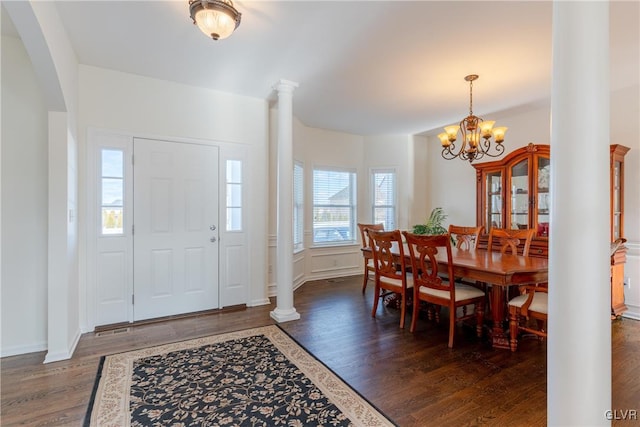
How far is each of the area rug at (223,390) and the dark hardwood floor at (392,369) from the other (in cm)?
12

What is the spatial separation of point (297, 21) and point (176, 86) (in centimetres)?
190

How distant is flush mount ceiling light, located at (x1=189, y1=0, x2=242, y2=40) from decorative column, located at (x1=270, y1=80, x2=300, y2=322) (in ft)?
4.51

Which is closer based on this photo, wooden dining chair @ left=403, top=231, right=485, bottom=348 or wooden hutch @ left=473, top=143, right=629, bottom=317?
wooden dining chair @ left=403, top=231, right=485, bottom=348

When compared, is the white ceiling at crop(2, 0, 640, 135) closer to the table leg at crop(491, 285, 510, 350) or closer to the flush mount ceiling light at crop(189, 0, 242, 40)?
the flush mount ceiling light at crop(189, 0, 242, 40)

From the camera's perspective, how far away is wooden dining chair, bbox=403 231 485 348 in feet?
9.29

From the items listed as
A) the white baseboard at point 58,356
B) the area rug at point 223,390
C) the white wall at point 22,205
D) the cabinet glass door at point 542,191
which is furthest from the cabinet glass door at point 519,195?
the white wall at point 22,205

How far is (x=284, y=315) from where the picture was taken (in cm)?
350

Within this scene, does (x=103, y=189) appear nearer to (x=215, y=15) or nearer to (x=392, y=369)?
(x=215, y=15)

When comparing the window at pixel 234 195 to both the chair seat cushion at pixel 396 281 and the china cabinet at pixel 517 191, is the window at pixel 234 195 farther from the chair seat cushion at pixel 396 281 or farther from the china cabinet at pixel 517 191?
the china cabinet at pixel 517 191

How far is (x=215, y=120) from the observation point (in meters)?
3.88

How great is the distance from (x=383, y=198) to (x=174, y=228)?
3.87 metres

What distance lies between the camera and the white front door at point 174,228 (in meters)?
3.51

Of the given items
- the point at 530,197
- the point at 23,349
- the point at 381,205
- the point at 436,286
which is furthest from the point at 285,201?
the point at 530,197

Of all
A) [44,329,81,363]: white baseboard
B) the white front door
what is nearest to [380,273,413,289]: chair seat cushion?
the white front door
